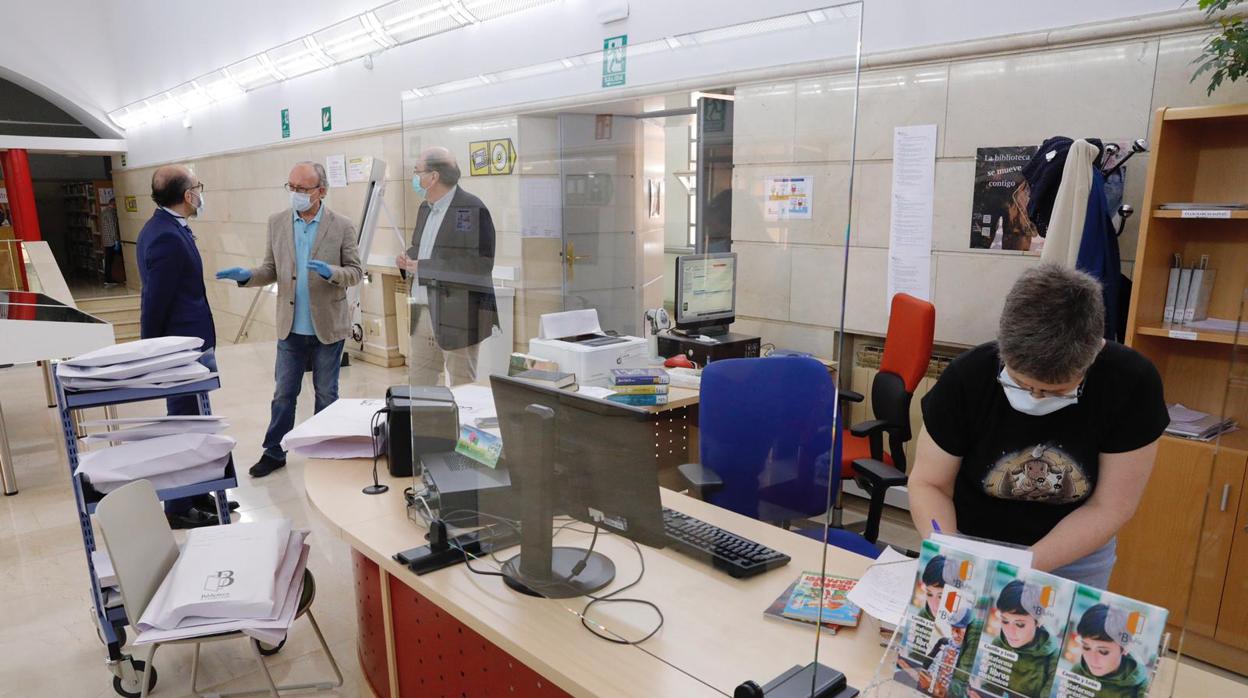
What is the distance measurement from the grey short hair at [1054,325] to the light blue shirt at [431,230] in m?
1.28

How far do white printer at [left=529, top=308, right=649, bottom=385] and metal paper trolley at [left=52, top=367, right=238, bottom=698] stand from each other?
55.7 inches

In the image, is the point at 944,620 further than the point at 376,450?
No

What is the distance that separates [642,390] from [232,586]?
3.95ft

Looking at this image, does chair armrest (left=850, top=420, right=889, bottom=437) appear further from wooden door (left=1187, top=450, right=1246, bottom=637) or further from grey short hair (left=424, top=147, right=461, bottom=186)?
grey short hair (left=424, top=147, right=461, bottom=186)

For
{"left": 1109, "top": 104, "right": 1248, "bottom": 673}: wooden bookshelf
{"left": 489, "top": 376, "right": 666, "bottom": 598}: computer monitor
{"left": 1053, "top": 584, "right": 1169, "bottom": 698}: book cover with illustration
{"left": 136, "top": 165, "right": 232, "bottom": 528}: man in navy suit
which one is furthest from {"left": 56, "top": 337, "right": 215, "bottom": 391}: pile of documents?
{"left": 1109, "top": 104, "right": 1248, "bottom": 673}: wooden bookshelf

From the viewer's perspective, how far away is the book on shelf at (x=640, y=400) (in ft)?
4.53

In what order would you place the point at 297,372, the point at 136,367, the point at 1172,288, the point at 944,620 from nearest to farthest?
the point at 944,620 < the point at 136,367 < the point at 1172,288 < the point at 297,372

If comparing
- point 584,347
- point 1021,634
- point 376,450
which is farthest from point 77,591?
point 1021,634

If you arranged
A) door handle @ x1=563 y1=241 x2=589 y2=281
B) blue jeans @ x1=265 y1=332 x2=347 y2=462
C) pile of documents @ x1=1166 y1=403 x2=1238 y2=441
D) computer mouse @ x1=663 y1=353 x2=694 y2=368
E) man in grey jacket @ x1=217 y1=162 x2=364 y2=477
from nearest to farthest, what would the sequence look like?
computer mouse @ x1=663 y1=353 x2=694 y2=368 → door handle @ x1=563 y1=241 x2=589 y2=281 → pile of documents @ x1=1166 y1=403 x2=1238 y2=441 → man in grey jacket @ x1=217 y1=162 x2=364 y2=477 → blue jeans @ x1=265 y1=332 x2=347 y2=462

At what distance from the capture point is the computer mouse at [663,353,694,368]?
180cm

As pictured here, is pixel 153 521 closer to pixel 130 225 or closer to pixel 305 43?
pixel 305 43

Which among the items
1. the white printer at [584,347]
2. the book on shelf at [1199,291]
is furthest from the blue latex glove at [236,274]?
the book on shelf at [1199,291]

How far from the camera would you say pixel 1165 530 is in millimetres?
2631

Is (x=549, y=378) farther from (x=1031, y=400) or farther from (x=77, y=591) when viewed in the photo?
(x=77, y=591)
